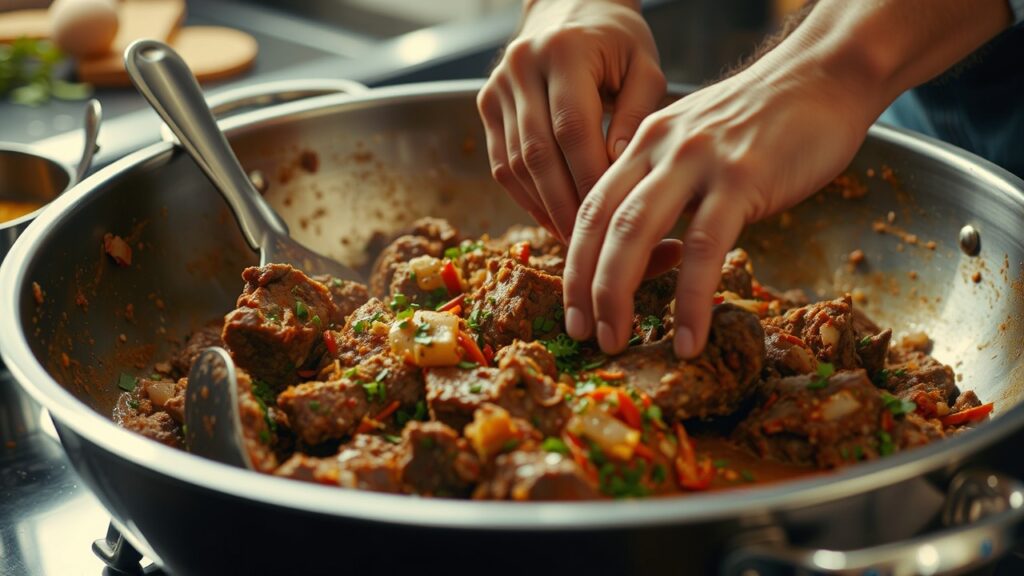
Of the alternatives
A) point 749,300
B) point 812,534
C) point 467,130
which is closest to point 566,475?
point 812,534

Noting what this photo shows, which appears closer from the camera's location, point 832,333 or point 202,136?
point 832,333

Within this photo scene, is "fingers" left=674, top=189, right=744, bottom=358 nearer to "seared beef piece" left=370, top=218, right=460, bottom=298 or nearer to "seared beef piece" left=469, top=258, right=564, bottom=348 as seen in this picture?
"seared beef piece" left=469, top=258, right=564, bottom=348

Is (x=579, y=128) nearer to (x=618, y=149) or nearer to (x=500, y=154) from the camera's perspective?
(x=618, y=149)

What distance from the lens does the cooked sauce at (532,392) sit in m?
1.45

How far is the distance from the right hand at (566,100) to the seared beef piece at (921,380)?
70 cm

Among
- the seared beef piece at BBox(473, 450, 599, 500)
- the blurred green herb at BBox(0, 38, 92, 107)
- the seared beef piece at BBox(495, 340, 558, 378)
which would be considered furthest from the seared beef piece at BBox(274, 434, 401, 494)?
the blurred green herb at BBox(0, 38, 92, 107)

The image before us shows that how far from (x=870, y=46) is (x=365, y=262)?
1.40 meters

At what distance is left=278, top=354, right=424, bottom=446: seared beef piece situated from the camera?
5.42 feet

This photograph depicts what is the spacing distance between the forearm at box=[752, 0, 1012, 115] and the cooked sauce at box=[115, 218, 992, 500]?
42 centimetres

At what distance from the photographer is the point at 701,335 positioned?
5.10 feet

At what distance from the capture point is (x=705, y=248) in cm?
148

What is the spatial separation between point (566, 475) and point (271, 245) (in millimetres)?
1168

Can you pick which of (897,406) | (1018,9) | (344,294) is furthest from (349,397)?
(1018,9)

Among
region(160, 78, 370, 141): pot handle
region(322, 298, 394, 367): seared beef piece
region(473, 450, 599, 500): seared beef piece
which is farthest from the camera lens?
region(160, 78, 370, 141): pot handle
